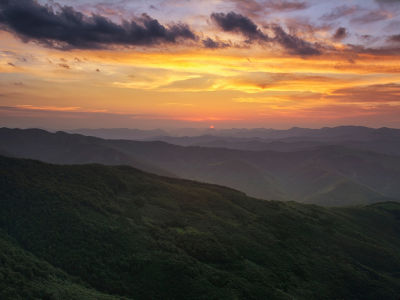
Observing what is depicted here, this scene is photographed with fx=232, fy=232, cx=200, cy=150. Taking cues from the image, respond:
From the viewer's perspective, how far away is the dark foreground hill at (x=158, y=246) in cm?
3127

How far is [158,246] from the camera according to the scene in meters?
40.2

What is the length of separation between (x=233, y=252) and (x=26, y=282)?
105 feet

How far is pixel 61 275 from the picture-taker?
97.1 feet

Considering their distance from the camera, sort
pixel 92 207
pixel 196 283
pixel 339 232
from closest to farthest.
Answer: pixel 196 283 < pixel 92 207 < pixel 339 232

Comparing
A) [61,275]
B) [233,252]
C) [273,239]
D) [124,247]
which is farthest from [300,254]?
[61,275]

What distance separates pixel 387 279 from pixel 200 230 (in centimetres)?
3994

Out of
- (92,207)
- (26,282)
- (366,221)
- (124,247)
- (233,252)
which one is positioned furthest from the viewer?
(366,221)

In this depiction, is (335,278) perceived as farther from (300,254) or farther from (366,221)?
(366,221)

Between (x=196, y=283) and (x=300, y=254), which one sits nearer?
(x=196, y=283)

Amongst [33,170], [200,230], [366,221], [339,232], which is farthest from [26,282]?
[366,221]

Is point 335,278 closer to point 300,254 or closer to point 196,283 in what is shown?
point 300,254

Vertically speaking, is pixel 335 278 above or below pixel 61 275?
below

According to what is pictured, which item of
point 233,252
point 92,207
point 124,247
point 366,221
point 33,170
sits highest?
point 33,170

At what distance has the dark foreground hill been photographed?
103ft
